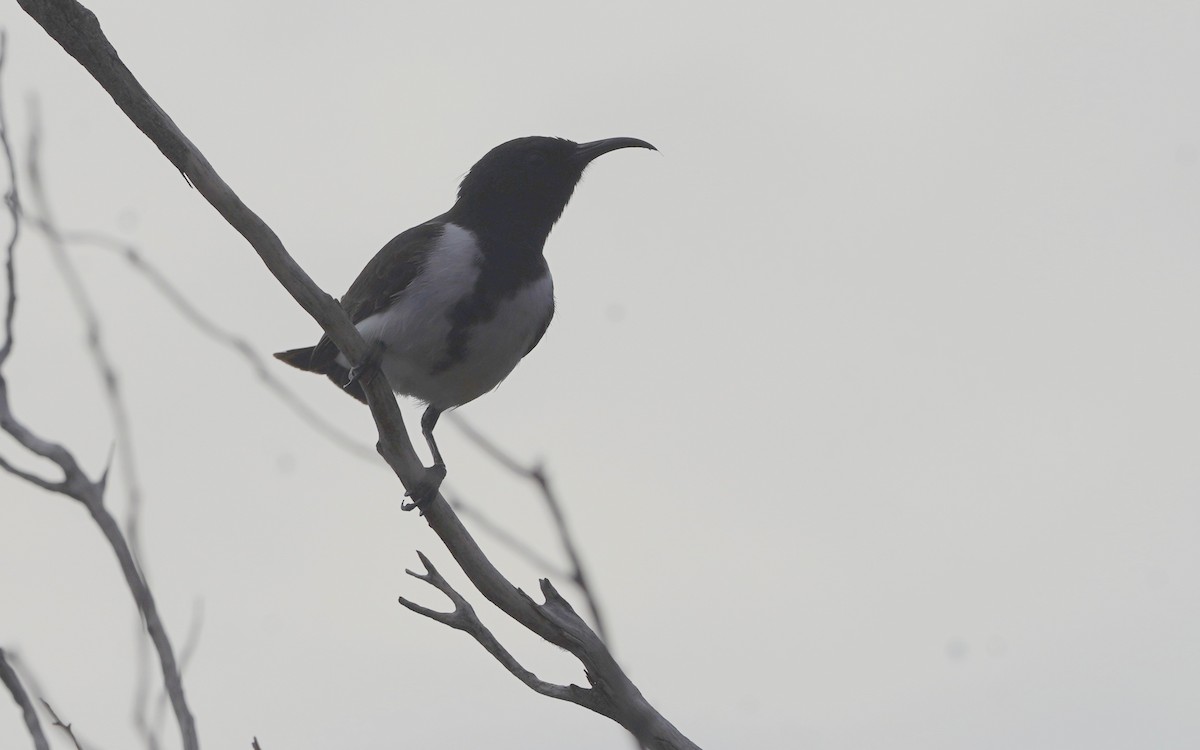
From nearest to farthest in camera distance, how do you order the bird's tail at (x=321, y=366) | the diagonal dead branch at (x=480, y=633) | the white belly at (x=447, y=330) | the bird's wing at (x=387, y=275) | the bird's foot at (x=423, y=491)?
the diagonal dead branch at (x=480, y=633) < the bird's foot at (x=423, y=491) < the white belly at (x=447, y=330) < the bird's wing at (x=387, y=275) < the bird's tail at (x=321, y=366)

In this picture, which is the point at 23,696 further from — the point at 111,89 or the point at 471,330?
the point at 471,330

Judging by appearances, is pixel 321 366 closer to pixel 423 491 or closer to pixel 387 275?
pixel 387 275

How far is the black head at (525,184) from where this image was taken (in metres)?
7.28

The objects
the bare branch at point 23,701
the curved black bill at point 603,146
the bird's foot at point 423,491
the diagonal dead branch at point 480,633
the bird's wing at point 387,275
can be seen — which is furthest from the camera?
the curved black bill at point 603,146

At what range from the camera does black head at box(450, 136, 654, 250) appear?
7.28 meters

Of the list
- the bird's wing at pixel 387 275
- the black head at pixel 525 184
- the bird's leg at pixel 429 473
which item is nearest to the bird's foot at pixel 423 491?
the bird's leg at pixel 429 473

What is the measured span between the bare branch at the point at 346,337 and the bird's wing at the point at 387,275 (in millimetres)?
2103

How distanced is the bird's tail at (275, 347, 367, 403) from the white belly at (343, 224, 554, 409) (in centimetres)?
33

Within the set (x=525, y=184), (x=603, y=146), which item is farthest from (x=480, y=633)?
(x=603, y=146)

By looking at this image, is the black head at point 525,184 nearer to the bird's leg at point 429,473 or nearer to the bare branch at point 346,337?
the bird's leg at point 429,473

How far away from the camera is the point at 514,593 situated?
4191mm

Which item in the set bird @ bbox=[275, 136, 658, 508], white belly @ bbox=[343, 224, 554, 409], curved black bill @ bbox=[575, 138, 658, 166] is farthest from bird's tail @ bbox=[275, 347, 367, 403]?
curved black bill @ bbox=[575, 138, 658, 166]

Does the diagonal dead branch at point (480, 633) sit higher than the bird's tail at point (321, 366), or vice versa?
the bird's tail at point (321, 366)

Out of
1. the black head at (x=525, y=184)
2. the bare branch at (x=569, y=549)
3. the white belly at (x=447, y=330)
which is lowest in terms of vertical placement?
the bare branch at (x=569, y=549)
